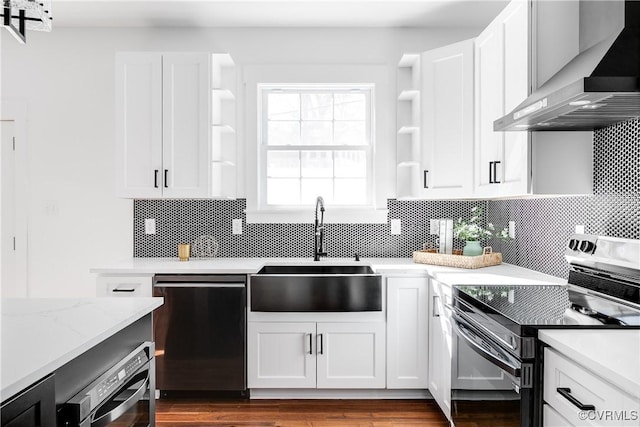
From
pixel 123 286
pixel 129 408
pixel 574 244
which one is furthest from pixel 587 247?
pixel 123 286

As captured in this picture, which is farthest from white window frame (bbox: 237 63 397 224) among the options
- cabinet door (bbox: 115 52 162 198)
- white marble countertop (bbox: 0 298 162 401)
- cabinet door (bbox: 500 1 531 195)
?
white marble countertop (bbox: 0 298 162 401)

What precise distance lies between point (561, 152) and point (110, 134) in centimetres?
316

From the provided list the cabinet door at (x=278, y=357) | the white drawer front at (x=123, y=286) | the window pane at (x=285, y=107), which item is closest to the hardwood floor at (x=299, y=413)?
the cabinet door at (x=278, y=357)

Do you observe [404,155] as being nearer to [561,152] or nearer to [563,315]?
[561,152]

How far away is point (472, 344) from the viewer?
204 cm

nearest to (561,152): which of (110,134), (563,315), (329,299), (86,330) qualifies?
(563,315)

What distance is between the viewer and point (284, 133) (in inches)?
149

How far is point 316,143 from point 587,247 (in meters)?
2.15

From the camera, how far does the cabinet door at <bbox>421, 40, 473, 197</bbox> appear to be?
299cm

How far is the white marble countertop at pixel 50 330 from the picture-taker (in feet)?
3.34

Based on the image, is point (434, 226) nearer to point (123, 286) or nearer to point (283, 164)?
point (283, 164)

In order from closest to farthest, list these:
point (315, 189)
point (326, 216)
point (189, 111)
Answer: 1. point (189, 111)
2. point (326, 216)
3. point (315, 189)

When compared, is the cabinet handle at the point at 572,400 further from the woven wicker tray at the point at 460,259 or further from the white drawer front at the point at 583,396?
the woven wicker tray at the point at 460,259

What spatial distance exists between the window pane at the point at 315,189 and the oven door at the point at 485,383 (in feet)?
5.58
